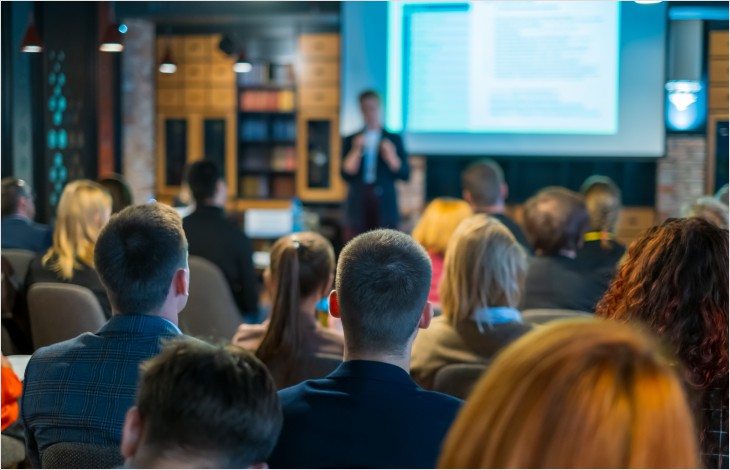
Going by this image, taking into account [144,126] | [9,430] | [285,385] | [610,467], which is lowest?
[9,430]

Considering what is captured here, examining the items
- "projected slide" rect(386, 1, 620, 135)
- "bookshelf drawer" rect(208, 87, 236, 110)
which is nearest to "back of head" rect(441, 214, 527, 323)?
"projected slide" rect(386, 1, 620, 135)

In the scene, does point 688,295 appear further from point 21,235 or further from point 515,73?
point 515,73

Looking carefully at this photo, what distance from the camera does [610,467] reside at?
0.72 meters

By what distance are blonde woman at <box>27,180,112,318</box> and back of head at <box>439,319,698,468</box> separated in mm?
3135

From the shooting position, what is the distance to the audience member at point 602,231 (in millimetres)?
3883

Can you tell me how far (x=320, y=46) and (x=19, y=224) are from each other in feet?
19.9

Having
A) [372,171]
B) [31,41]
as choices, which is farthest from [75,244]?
[372,171]

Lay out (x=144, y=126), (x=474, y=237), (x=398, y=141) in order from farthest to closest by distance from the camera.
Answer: (x=144, y=126), (x=398, y=141), (x=474, y=237)

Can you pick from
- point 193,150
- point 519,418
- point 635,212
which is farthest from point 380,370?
point 193,150

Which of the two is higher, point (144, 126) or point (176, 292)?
point (144, 126)

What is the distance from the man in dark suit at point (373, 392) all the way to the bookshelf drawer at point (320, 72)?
28.1ft

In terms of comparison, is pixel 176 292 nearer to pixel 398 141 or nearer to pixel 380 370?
pixel 380 370

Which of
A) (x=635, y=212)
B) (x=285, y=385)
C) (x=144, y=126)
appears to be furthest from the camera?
(x=144, y=126)

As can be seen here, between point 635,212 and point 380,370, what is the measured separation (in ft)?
26.0
